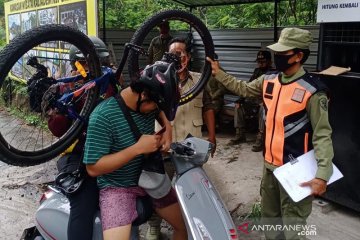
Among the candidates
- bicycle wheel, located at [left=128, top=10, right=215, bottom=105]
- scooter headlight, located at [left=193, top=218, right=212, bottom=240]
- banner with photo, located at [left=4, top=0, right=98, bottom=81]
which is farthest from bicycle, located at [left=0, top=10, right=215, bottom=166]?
scooter headlight, located at [left=193, top=218, right=212, bottom=240]

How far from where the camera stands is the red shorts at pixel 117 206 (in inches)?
92.2

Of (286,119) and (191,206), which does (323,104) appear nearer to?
(286,119)

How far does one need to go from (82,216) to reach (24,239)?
0.88 metres

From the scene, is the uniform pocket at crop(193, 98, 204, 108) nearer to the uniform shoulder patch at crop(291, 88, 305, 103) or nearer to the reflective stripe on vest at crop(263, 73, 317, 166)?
the reflective stripe on vest at crop(263, 73, 317, 166)

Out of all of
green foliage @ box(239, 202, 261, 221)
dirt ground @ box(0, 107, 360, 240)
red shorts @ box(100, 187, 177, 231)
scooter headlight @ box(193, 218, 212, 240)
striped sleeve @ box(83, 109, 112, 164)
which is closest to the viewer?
scooter headlight @ box(193, 218, 212, 240)

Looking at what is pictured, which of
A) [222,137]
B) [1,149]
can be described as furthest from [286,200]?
[222,137]

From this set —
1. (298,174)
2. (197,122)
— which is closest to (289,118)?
(298,174)

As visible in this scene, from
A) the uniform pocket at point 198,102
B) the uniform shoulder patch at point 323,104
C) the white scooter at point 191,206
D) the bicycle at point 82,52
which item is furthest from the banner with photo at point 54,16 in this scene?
the uniform shoulder patch at point 323,104

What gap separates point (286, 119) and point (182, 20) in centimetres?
113

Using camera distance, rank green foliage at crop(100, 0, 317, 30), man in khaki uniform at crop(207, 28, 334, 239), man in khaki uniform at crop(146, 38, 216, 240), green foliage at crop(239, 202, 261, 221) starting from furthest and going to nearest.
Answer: green foliage at crop(100, 0, 317, 30) < green foliage at crop(239, 202, 261, 221) < man in khaki uniform at crop(146, 38, 216, 240) < man in khaki uniform at crop(207, 28, 334, 239)

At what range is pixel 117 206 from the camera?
7.79 feet

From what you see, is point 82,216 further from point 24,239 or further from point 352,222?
point 352,222

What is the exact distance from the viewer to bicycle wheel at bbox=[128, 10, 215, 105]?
2871mm

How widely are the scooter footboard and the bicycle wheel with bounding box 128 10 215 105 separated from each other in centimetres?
80
